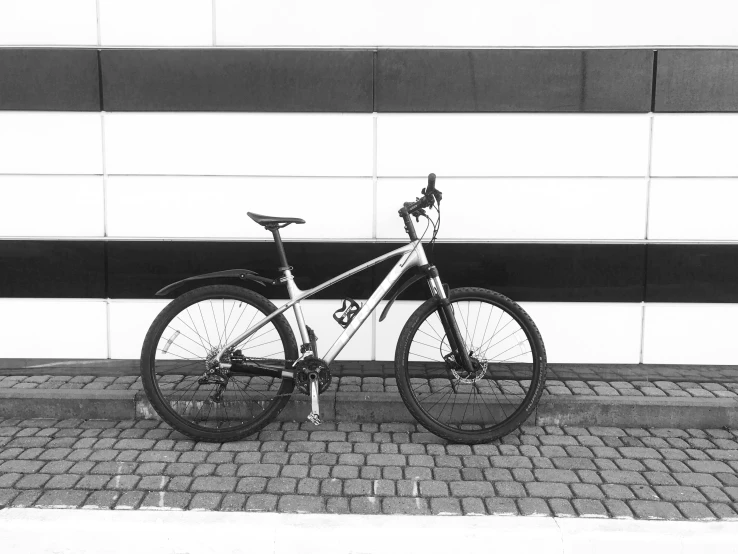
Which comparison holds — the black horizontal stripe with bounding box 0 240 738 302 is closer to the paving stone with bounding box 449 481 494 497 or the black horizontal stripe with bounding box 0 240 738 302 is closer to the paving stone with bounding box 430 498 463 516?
the paving stone with bounding box 449 481 494 497

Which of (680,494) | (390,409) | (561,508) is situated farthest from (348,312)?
(680,494)

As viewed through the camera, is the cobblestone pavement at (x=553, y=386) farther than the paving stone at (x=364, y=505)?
Yes

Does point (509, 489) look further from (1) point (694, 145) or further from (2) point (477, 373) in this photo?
(1) point (694, 145)

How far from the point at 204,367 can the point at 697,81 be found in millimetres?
3836

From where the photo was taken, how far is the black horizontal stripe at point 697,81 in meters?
4.36

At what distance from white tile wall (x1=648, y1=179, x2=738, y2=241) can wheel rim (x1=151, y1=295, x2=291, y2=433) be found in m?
2.85

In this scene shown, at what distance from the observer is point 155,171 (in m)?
4.48

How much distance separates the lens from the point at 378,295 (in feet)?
12.3

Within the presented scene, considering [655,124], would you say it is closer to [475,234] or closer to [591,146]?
[591,146]

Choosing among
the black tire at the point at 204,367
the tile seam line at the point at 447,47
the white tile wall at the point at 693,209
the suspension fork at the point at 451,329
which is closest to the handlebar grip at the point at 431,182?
the suspension fork at the point at 451,329

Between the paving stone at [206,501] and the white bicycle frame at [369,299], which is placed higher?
the white bicycle frame at [369,299]

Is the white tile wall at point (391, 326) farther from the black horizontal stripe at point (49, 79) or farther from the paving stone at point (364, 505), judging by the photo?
the black horizontal stripe at point (49, 79)
